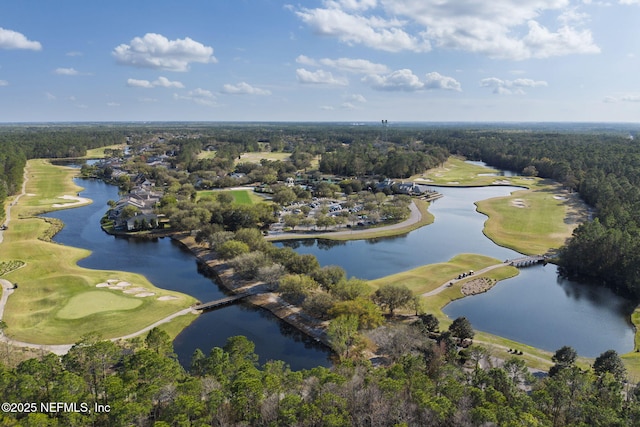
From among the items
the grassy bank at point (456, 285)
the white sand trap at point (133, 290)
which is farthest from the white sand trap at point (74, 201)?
the grassy bank at point (456, 285)

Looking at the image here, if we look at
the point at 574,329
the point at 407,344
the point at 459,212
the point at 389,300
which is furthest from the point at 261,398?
the point at 459,212

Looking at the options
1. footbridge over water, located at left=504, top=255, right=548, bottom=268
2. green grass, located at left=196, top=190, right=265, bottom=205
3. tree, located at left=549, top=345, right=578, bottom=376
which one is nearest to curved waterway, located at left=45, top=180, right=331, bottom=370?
tree, located at left=549, top=345, right=578, bottom=376

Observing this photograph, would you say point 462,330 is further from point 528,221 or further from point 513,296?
point 528,221

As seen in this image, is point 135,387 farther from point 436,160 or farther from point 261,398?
point 436,160

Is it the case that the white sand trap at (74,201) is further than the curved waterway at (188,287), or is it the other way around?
the white sand trap at (74,201)

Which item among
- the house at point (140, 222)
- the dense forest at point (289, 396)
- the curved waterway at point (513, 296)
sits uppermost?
the house at point (140, 222)

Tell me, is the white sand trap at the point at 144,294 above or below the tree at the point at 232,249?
below

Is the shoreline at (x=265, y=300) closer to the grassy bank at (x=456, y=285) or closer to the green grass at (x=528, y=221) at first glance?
the grassy bank at (x=456, y=285)
